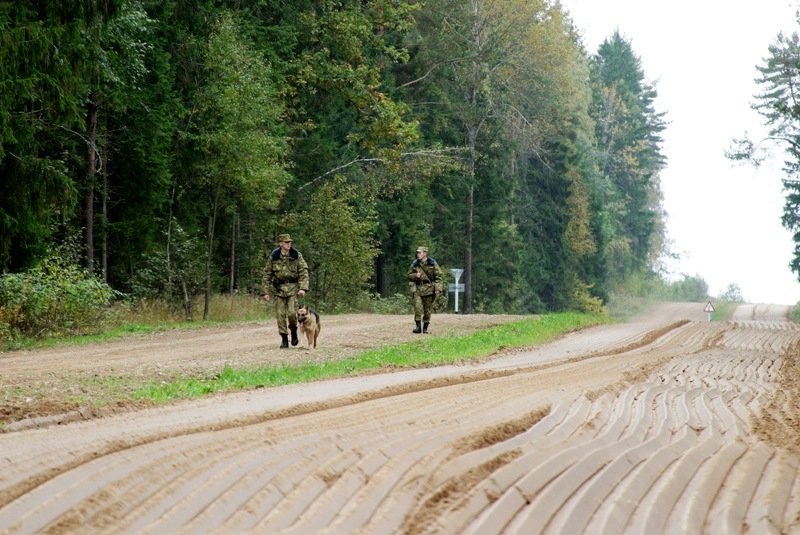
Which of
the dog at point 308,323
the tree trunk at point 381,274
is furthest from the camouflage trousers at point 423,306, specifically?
the tree trunk at point 381,274

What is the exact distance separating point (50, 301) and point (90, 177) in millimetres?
6116

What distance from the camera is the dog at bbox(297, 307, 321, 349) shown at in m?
21.5

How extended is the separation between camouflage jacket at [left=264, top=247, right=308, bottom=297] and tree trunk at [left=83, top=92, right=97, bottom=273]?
9631mm

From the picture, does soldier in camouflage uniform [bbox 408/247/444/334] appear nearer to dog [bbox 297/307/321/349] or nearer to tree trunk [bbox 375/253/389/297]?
dog [bbox 297/307/321/349]

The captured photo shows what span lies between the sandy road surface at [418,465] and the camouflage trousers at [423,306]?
14.5 meters

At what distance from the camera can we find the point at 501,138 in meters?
57.7

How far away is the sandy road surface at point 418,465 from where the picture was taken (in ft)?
19.9

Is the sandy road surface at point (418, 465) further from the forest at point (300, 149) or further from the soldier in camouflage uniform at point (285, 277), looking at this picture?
the forest at point (300, 149)

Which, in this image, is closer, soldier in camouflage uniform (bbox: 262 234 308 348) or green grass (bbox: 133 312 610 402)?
green grass (bbox: 133 312 610 402)

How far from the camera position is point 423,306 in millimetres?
27906

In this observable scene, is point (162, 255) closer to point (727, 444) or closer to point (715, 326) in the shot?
point (715, 326)

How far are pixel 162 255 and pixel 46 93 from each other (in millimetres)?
11750

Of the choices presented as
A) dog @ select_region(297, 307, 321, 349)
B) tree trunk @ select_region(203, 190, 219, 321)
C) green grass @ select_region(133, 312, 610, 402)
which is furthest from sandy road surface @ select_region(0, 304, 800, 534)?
tree trunk @ select_region(203, 190, 219, 321)

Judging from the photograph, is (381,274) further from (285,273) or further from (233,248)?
(285,273)
